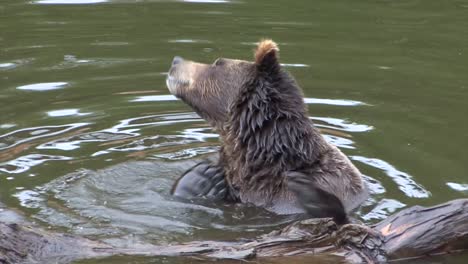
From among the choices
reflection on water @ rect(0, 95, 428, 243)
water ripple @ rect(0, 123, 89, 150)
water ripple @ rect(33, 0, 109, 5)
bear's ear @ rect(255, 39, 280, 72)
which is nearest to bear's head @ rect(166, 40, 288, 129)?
bear's ear @ rect(255, 39, 280, 72)

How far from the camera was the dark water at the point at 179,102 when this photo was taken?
9.16 metres

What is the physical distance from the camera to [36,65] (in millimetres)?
13109

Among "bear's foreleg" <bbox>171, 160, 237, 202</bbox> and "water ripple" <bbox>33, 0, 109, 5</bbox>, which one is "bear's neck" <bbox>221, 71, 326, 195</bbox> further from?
"water ripple" <bbox>33, 0, 109, 5</bbox>

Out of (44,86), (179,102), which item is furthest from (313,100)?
(44,86)

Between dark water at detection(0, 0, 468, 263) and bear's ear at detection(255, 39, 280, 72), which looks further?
bear's ear at detection(255, 39, 280, 72)

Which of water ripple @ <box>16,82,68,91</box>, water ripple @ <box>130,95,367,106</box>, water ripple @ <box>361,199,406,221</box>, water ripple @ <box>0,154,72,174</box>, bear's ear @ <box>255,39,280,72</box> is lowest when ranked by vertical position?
water ripple @ <box>361,199,406,221</box>

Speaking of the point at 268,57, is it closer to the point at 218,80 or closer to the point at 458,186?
the point at 218,80

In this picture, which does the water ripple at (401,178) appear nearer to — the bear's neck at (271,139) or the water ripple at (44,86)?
the bear's neck at (271,139)

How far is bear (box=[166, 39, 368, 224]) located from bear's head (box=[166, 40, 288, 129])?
0.04 ft

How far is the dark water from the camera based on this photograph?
30.0 ft

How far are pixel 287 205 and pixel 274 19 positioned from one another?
21.8ft

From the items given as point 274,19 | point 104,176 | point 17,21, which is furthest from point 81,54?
point 104,176

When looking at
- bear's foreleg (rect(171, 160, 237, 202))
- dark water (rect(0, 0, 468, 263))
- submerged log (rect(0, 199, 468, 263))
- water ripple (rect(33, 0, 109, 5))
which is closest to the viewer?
submerged log (rect(0, 199, 468, 263))

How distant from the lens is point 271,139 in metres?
9.29
